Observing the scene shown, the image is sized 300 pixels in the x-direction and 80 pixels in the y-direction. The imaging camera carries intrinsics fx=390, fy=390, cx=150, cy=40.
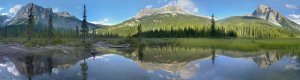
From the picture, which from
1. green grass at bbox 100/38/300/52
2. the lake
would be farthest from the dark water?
green grass at bbox 100/38/300/52

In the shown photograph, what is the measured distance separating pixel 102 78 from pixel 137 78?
2.52 metres

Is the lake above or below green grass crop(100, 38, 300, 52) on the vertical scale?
below

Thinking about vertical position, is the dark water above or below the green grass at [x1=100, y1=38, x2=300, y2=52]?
below

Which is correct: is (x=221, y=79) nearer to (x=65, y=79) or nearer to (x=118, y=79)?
(x=118, y=79)

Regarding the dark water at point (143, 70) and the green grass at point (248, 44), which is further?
the green grass at point (248, 44)

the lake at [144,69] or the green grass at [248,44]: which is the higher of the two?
the green grass at [248,44]

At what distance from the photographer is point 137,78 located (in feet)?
87.0

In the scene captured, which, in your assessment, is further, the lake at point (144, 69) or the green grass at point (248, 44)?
the green grass at point (248, 44)

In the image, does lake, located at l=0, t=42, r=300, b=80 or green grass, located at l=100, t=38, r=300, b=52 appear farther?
green grass, located at l=100, t=38, r=300, b=52

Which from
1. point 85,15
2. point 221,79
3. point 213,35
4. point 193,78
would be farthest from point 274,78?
point 213,35

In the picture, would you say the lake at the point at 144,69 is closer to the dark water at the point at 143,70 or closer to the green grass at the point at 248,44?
the dark water at the point at 143,70

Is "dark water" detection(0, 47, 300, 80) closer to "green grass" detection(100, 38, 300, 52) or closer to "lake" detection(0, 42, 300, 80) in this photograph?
"lake" detection(0, 42, 300, 80)

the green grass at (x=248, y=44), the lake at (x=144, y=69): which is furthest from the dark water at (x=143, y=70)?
the green grass at (x=248, y=44)

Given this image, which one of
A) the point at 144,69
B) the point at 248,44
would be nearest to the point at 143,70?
the point at 144,69
